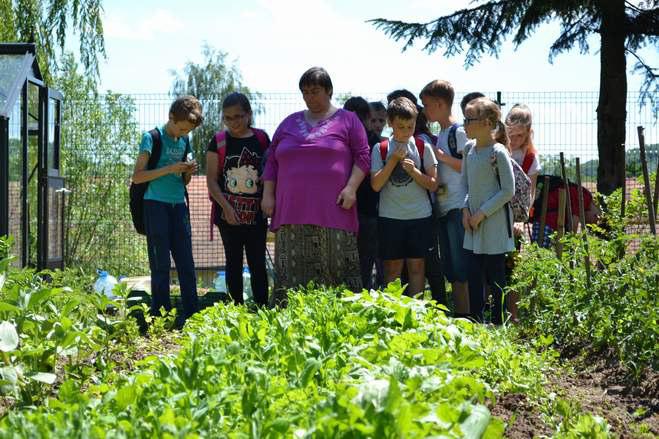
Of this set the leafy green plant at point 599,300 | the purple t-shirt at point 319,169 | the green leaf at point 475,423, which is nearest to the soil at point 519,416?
the leafy green plant at point 599,300

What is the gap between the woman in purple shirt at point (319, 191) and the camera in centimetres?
621

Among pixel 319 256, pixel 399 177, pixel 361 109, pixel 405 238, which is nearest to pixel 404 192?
pixel 399 177

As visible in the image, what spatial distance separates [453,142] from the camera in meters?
6.41

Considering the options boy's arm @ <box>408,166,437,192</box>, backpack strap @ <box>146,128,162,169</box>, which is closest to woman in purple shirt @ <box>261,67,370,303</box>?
boy's arm @ <box>408,166,437,192</box>

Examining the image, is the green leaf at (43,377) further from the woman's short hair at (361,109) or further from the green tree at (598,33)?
the green tree at (598,33)

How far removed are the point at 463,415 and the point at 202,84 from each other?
50883 mm

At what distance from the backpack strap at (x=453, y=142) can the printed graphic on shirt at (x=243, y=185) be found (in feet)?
4.54

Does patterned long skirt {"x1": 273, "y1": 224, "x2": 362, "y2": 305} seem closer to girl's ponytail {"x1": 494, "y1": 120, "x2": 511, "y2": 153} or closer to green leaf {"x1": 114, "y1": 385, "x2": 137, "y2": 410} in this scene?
girl's ponytail {"x1": 494, "y1": 120, "x2": 511, "y2": 153}

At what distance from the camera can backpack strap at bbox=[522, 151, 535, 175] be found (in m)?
6.40

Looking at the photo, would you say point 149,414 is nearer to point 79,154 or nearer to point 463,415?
point 463,415

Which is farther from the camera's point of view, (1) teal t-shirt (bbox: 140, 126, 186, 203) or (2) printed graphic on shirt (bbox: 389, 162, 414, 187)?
(1) teal t-shirt (bbox: 140, 126, 186, 203)

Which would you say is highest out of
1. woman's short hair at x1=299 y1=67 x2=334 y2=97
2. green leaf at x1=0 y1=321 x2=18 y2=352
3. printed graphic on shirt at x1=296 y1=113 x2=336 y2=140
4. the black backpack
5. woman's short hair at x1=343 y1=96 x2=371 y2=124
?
woman's short hair at x1=299 y1=67 x2=334 y2=97

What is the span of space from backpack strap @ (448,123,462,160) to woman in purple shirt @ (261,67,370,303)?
58 centimetres

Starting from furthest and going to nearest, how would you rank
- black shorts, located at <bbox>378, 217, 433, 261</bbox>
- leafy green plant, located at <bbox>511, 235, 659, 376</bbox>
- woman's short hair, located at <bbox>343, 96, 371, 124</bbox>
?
woman's short hair, located at <bbox>343, 96, 371, 124</bbox> < black shorts, located at <bbox>378, 217, 433, 261</bbox> < leafy green plant, located at <bbox>511, 235, 659, 376</bbox>
